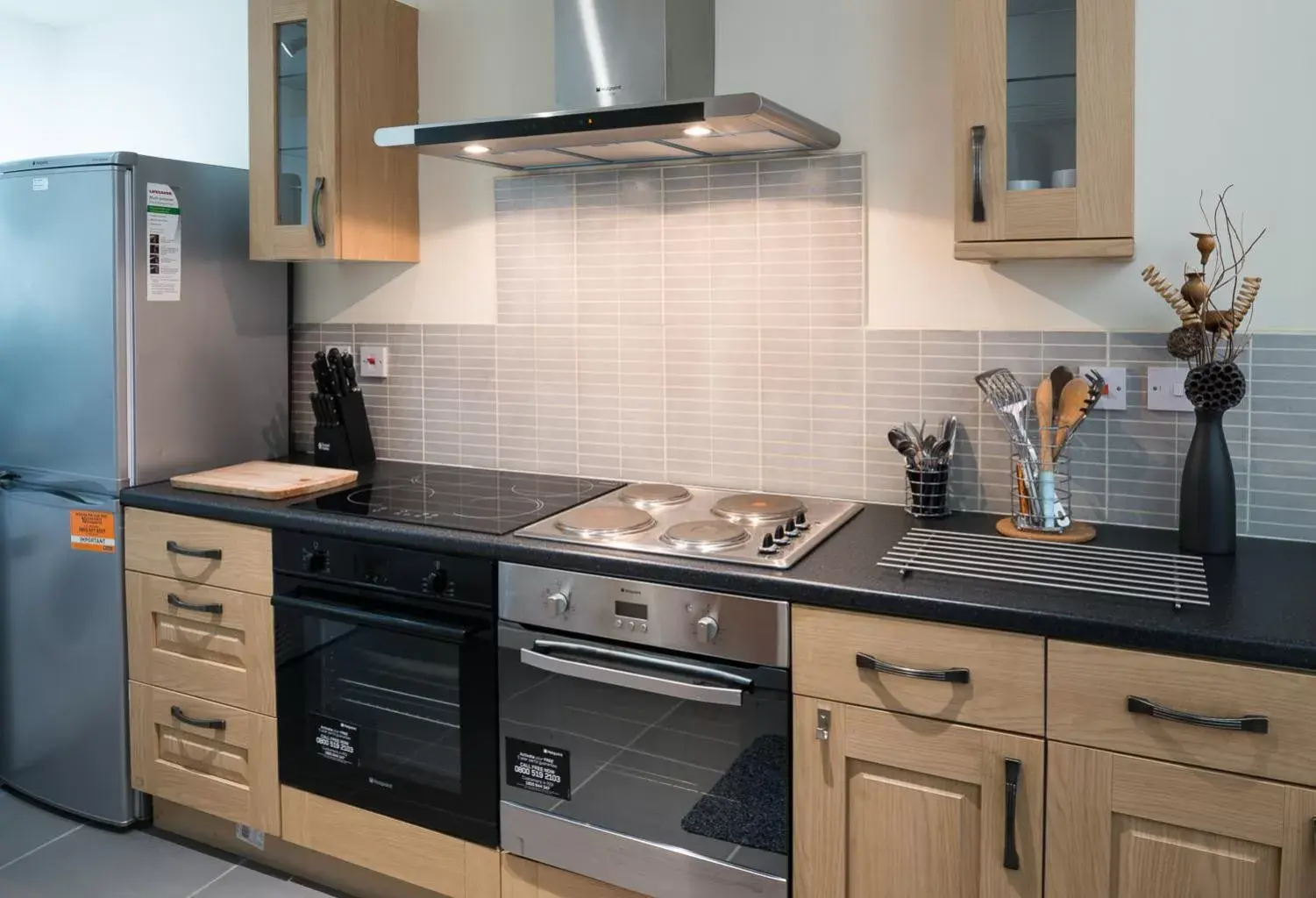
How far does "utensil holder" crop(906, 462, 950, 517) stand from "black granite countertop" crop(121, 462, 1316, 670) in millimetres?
36

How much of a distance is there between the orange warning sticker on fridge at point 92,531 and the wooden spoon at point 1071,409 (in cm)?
225

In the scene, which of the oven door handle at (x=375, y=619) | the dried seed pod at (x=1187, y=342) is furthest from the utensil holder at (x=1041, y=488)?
the oven door handle at (x=375, y=619)

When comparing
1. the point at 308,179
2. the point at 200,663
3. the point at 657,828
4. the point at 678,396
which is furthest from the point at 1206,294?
the point at 200,663

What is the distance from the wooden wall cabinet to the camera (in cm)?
274

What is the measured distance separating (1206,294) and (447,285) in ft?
6.21

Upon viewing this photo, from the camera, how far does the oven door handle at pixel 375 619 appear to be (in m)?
2.23

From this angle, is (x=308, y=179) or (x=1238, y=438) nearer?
(x=1238, y=438)

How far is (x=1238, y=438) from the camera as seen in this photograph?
2.14 meters

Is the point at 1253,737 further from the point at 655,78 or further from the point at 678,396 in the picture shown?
the point at 655,78

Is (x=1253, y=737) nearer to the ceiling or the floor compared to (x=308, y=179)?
nearer to the floor

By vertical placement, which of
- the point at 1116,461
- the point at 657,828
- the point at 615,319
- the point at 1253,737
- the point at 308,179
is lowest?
the point at 657,828

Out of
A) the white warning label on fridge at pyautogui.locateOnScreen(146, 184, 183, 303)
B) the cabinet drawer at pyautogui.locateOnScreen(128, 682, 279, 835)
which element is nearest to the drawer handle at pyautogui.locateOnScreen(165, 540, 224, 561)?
the cabinet drawer at pyautogui.locateOnScreen(128, 682, 279, 835)

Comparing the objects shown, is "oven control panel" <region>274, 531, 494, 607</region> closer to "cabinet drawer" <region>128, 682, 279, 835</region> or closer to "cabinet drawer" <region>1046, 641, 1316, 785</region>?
"cabinet drawer" <region>128, 682, 279, 835</region>

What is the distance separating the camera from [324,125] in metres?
2.74
